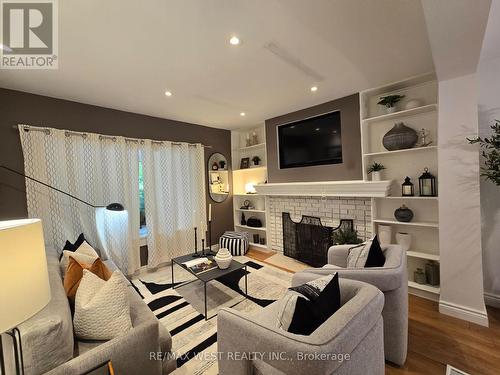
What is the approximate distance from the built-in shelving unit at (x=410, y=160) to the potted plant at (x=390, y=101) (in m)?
0.07

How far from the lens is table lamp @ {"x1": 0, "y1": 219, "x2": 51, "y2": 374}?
2.20 feet

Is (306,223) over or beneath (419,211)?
beneath

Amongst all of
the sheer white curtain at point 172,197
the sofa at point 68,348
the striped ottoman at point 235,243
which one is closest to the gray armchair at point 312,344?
the sofa at point 68,348

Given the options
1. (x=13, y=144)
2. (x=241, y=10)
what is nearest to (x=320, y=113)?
(x=241, y=10)

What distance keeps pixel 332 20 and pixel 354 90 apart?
1505 mm

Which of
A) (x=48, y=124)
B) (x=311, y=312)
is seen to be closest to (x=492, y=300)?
(x=311, y=312)

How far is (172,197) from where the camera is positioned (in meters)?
3.74

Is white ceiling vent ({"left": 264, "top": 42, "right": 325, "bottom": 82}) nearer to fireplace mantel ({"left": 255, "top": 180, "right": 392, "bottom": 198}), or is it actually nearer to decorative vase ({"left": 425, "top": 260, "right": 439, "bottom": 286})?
fireplace mantel ({"left": 255, "top": 180, "right": 392, "bottom": 198})

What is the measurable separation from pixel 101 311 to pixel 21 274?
70 centimetres

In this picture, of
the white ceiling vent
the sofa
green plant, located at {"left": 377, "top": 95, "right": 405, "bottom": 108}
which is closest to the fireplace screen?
green plant, located at {"left": 377, "top": 95, "right": 405, "bottom": 108}

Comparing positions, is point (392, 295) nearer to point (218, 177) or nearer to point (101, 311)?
point (101, 311)

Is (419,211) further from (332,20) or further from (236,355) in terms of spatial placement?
(236,355)

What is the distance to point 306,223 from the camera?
3.62 m

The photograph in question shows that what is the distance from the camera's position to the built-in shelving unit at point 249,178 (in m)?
4.45
